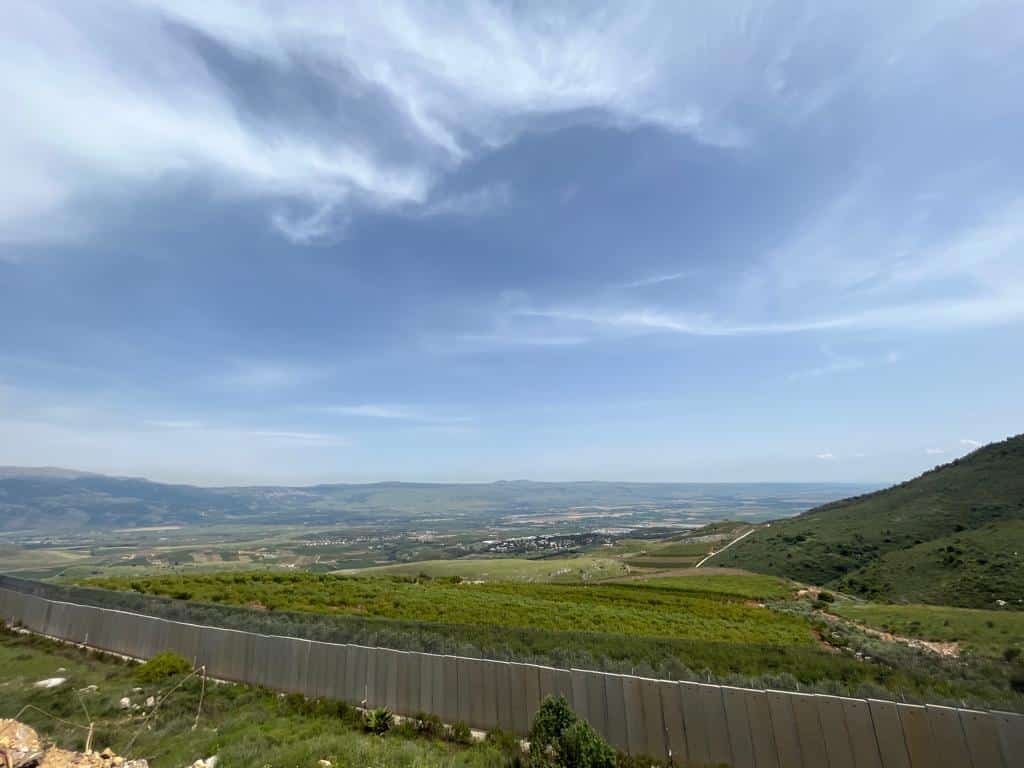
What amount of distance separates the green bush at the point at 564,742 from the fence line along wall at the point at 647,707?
10.3ft

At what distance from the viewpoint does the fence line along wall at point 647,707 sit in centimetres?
939

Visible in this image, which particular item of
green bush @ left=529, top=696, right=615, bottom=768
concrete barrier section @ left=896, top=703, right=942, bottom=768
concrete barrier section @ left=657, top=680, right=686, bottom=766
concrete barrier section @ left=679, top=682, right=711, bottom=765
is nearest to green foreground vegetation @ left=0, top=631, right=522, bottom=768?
green bush @ left=529, top=696, right=615, bottom=768

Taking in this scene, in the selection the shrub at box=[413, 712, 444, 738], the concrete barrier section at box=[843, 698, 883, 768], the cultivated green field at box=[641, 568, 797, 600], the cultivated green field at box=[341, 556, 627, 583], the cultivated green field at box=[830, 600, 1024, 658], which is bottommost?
the cultivated green field at box=[341, 556, 627, 583]

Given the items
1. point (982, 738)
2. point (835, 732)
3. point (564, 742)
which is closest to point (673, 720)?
point (835, 732)

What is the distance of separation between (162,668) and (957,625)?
129 ft

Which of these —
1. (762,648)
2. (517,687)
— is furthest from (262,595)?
(762,648)

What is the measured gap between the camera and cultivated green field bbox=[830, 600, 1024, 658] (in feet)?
77.0

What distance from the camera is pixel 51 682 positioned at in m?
17.2

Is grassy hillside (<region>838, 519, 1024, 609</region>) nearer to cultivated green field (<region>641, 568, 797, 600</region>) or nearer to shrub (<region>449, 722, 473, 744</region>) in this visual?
cultivated green field (<region>641, 568, 797, 600</region>)

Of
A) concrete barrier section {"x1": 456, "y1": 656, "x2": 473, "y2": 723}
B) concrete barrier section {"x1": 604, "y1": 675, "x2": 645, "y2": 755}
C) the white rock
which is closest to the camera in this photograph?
concrete barrier section {"x1": 604, "y1": 675, "x2": 645, "y2": 755}

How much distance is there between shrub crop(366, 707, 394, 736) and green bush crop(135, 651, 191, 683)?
8679mm

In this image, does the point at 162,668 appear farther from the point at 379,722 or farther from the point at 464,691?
the point at 464,691

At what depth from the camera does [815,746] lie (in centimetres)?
1019

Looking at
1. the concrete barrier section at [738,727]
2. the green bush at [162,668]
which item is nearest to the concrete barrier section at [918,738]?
the concrete barrier section at [738,727]
